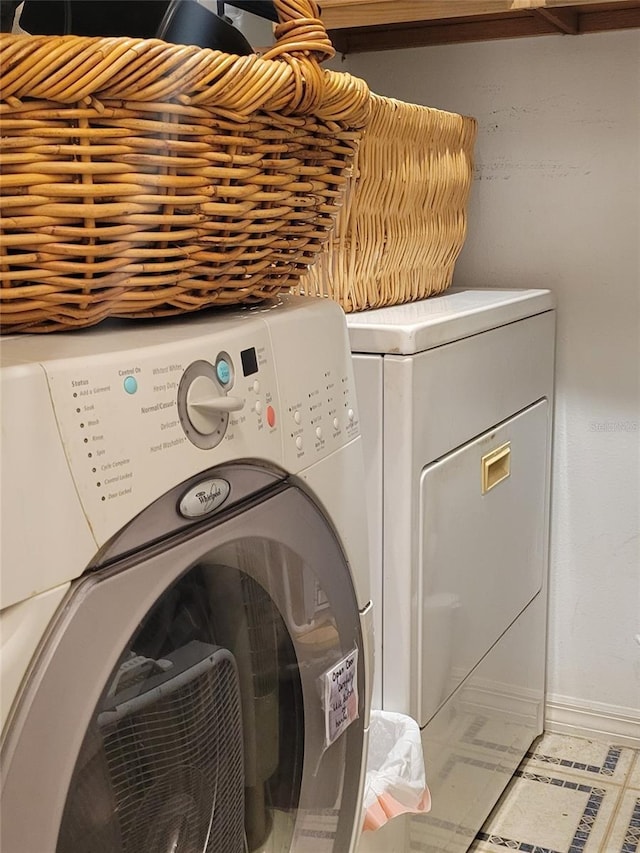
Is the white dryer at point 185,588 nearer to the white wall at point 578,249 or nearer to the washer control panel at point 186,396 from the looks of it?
the washer control panel at point 186,396

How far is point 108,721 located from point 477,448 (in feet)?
2.94

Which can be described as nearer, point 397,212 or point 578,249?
point 397,212

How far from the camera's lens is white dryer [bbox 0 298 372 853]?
0.58 m

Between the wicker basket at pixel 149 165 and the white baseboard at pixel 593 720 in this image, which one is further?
the white baseboard at pixel 593 720

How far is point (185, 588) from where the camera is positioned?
2.38 feet

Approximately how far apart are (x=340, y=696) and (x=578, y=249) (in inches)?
45.5

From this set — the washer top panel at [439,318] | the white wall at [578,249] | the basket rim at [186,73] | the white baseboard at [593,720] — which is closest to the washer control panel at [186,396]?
the basket rim at [186,73]

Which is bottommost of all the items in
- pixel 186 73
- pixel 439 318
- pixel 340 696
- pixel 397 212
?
pixel 340 696

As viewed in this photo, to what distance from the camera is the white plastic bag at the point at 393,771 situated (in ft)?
3.94

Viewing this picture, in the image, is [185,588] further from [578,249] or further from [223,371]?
[578,249]

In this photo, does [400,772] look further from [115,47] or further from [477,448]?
[115,47]

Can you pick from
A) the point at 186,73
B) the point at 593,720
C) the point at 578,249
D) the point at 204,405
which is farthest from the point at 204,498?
the point at 593,720

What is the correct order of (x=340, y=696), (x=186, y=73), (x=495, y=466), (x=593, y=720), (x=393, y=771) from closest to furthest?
(x=186, y=73) → (x=340, y=696) → (x=393, y=771) → (x=495, y=466) → (x=593, y=720)

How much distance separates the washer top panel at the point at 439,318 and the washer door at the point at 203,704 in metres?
0.38
